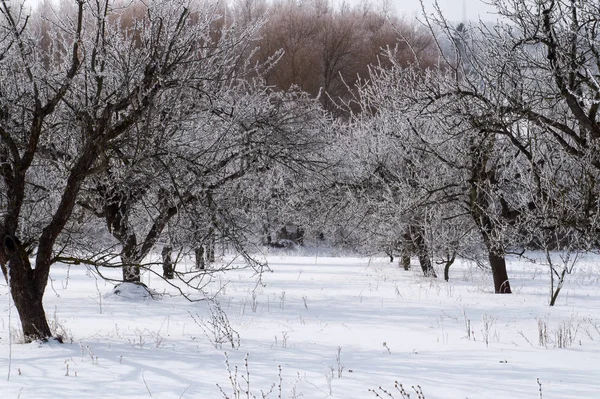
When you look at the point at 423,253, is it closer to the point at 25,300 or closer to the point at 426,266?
the point at 426,266

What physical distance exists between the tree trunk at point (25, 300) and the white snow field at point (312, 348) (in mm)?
162

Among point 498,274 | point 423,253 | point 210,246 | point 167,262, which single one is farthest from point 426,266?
point 167,262

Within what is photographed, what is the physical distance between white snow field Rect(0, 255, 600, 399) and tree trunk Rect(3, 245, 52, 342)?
0.16 meters

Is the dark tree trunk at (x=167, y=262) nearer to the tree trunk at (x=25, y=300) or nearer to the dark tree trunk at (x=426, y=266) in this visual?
the tree trunk at (x=25, y=300)

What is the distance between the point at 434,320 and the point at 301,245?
21.4 metres

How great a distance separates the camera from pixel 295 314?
852 cm

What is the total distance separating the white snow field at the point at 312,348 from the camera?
14.1 ft

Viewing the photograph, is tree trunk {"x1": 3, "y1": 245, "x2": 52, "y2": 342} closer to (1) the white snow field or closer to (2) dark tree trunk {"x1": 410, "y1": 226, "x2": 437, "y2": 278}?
(1) the white snow field

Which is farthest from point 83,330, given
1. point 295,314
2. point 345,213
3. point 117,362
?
point 345,213

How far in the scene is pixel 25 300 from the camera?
5785mm

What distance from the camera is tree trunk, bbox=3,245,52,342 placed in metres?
5.75

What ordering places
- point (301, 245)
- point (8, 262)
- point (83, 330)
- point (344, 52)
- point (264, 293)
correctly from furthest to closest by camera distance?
1. point (344, 52)
2. point (301, 245)
3. point (264, 293)
4. point (83, 330)
5. point (8, 262)

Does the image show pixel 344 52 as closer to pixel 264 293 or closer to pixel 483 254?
pixel 483 254

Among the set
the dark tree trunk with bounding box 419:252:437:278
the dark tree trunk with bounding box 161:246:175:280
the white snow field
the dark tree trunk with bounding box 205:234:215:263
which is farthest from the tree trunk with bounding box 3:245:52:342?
the dark tree trunk with bounding box 419:252:437:278
